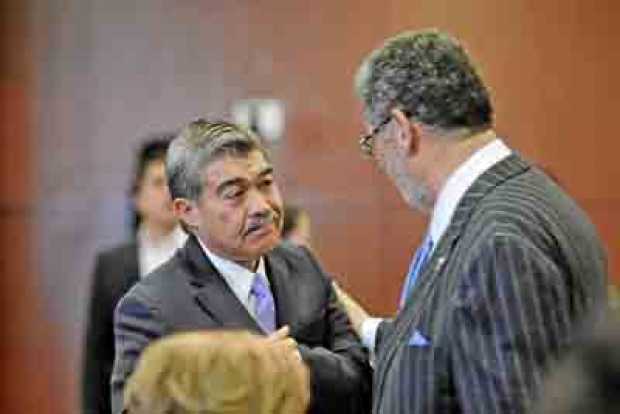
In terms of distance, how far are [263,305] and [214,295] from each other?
0.10m

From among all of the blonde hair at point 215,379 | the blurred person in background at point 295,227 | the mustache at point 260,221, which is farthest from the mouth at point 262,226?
the blurred person in background at point 295,227

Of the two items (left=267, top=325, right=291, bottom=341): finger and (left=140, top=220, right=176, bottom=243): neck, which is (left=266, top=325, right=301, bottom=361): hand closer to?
(left=267, top=325, right=291, bottom=341): finger

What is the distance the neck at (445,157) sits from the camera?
92.2 inches

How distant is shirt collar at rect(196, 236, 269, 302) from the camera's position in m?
2.55

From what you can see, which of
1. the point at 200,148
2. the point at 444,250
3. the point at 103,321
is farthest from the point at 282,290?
the point at 103,321

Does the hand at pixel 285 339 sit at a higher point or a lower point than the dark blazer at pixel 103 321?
higher

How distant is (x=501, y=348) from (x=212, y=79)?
3761 millimetres

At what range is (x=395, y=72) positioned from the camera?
237cm

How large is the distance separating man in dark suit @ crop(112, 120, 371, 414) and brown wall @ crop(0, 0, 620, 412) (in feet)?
9.71

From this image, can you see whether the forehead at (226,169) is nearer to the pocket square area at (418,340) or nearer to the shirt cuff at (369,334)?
the shirt cuff at (369,334)

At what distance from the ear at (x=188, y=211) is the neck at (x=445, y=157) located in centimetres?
46

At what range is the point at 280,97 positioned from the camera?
Result: 5672mm

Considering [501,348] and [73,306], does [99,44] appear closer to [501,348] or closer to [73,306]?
[73,306]

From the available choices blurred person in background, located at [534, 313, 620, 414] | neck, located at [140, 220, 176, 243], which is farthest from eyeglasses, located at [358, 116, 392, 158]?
neck, located at [140, 220, 176, 243]
